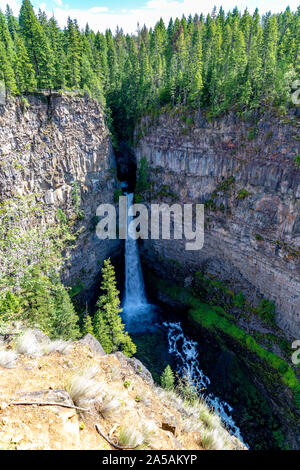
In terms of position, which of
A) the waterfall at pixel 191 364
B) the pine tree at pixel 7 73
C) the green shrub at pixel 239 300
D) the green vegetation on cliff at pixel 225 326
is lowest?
the waterfall at pixel 191 364

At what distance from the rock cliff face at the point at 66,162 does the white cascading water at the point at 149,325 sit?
3907mm

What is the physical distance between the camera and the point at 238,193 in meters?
31.5

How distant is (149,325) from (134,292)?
19.9 ft

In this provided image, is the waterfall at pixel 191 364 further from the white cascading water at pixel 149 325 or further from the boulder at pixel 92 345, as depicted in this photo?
the boulder at pixel 92 345

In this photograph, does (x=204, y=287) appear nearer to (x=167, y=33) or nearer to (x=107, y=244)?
(x=107, y=244)

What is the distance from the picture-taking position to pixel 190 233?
3647 cm

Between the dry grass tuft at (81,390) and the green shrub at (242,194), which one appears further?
the green shrub at (242,194)

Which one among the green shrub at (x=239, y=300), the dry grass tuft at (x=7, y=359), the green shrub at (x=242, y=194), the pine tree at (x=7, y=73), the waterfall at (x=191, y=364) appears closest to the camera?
the dry grass tuft at (x=7, y=359)

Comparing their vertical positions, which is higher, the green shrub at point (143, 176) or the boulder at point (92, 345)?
the green shrub at point (143, 176)

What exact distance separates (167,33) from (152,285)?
56.7 m

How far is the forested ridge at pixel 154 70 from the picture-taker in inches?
1123

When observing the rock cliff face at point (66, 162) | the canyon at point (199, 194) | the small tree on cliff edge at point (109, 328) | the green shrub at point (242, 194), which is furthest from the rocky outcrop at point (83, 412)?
the green shrub at point (242, 194)

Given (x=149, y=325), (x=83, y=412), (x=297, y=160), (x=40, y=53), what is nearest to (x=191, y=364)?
(x=149, y=325)

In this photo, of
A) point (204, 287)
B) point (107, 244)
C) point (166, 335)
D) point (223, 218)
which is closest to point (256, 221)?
point (223, 218)
